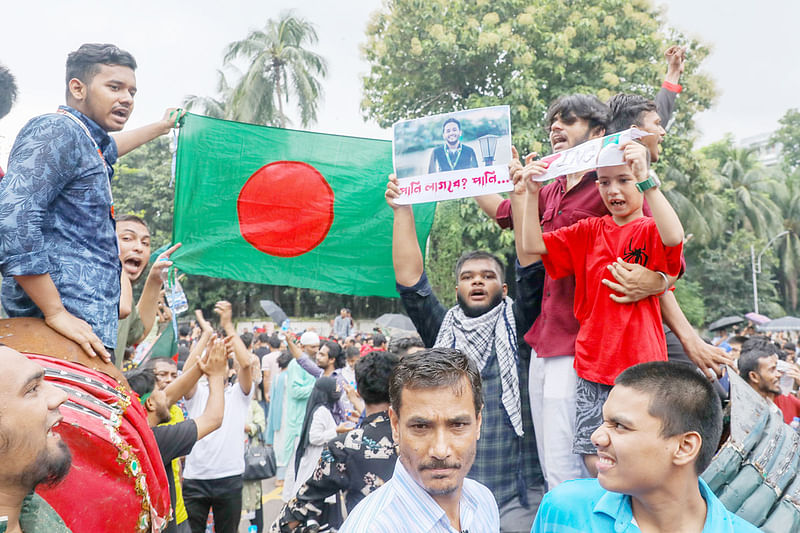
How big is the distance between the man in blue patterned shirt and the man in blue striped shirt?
107 centimetres

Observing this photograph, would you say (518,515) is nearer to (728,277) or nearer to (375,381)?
(375,381)

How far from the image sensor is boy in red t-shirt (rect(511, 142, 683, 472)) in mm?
2629

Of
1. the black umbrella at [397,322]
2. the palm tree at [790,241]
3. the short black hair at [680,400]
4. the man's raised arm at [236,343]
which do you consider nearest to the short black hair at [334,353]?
the man's raised arm at [236,343]

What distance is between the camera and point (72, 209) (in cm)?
242

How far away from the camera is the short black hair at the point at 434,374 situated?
219 centimetres

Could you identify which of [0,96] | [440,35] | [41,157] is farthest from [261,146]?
[440,35]

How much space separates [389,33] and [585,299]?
54.3 feet

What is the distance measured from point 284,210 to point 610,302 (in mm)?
2935

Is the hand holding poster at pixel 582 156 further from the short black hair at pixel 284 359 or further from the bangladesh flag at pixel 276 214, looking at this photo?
the short black hair at pixel 284 359

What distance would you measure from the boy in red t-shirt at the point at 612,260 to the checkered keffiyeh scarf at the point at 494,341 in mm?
488

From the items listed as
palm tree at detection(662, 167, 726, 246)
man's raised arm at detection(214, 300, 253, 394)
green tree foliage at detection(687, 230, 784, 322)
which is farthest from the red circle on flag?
green tree foliage at detection(687, 230, 784, 322)

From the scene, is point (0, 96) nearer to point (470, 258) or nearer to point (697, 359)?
point (470, 258)

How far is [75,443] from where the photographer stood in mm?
2092

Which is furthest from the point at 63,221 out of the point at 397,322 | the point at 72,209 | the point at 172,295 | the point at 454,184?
the point at 397,322
